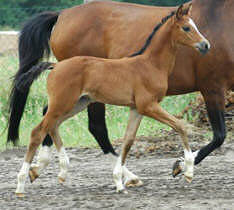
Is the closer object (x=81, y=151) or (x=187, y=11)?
(x=187, y=11)

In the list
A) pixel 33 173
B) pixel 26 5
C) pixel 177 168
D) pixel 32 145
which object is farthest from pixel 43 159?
pixel 26 5

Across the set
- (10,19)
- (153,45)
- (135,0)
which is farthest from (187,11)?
(135,0)

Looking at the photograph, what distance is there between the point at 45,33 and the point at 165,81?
6.34 ft

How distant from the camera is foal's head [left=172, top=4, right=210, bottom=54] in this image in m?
5.36

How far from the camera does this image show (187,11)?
5469 millimetres

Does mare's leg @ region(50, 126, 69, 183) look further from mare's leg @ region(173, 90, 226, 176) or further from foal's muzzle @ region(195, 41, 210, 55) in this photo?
foal's muzzle @ region(195, 41, 210, 55)

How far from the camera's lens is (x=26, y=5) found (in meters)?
22.9

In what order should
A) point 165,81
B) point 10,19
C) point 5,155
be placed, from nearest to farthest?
point 165,81 < point 5,155 < point 10,19


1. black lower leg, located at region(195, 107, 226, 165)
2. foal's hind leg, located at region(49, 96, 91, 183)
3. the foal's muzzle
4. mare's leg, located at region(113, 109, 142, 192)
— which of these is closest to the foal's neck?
the foal's muzzle

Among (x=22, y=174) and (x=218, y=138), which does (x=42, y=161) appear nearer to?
(x=22, y=174)

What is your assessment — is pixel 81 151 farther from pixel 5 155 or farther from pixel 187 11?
pixel 187 11

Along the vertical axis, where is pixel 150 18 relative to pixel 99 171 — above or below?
above

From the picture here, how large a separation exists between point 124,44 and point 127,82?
1117 millimetres

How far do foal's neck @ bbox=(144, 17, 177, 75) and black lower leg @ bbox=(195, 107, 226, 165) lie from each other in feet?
2.69
